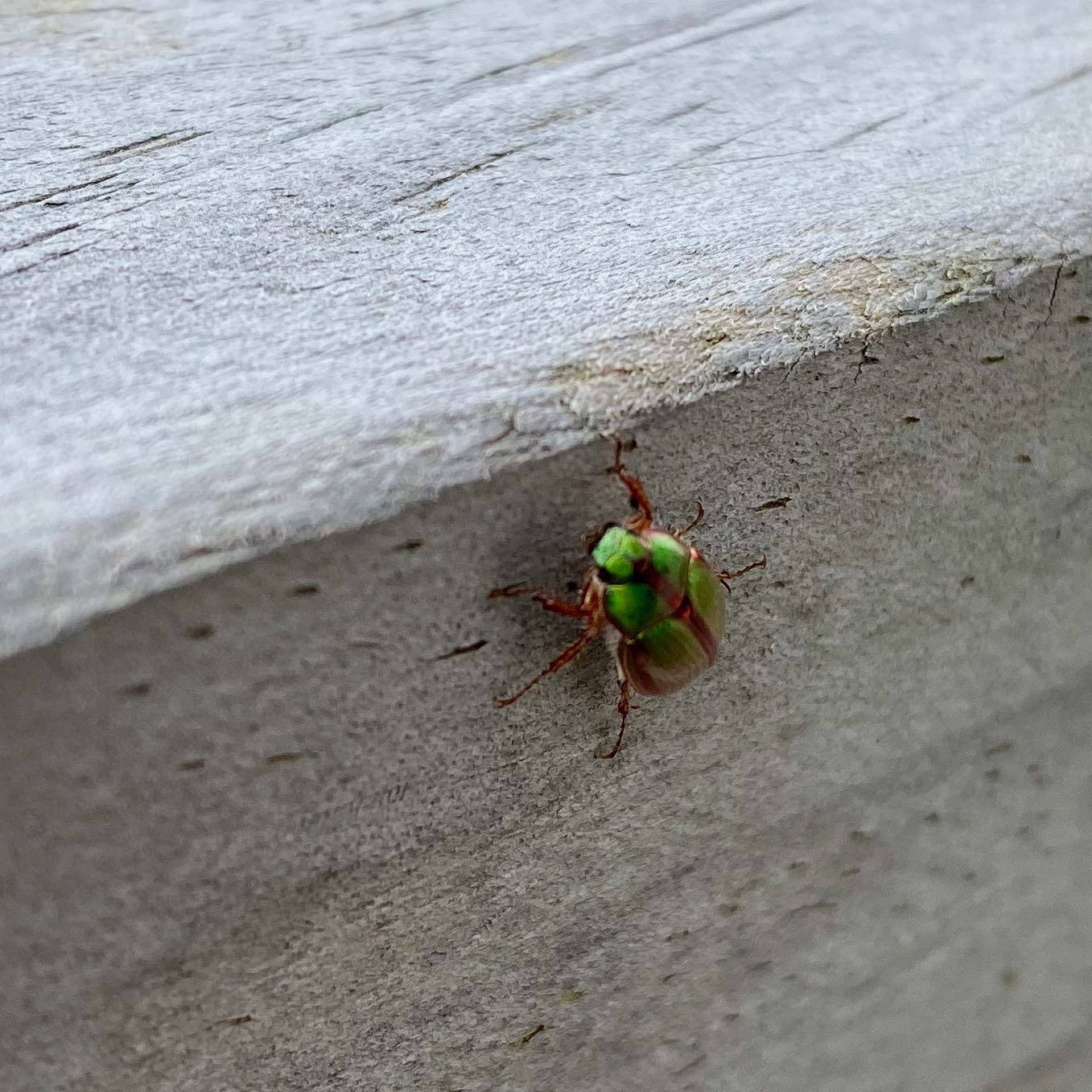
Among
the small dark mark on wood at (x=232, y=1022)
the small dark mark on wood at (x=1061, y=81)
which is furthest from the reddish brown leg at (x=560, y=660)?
the small dark mark on wood at (x=1061, y=81)

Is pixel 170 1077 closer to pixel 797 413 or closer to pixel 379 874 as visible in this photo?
pixel 379 874

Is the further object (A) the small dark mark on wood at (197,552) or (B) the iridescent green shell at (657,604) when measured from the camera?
(B) the iridescent green shell at (657,604)

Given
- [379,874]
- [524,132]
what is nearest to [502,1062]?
[379,874]

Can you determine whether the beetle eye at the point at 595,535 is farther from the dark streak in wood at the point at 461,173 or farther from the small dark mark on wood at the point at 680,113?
the small dark mark on wood at the point at 680,113

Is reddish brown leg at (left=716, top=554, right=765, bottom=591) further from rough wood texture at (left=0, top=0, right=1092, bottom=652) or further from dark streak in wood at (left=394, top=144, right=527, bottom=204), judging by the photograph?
dark streak in wood at (left=394, top=144, right=527, bottom=204)

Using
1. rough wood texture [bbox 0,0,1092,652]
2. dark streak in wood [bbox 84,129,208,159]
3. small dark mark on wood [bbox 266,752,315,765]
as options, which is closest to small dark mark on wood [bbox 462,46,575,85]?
rough wood texture [bbox 0,0,1092,652]

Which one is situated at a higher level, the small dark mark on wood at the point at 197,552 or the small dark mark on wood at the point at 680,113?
the small dark mark on wood at the point at 680,113
